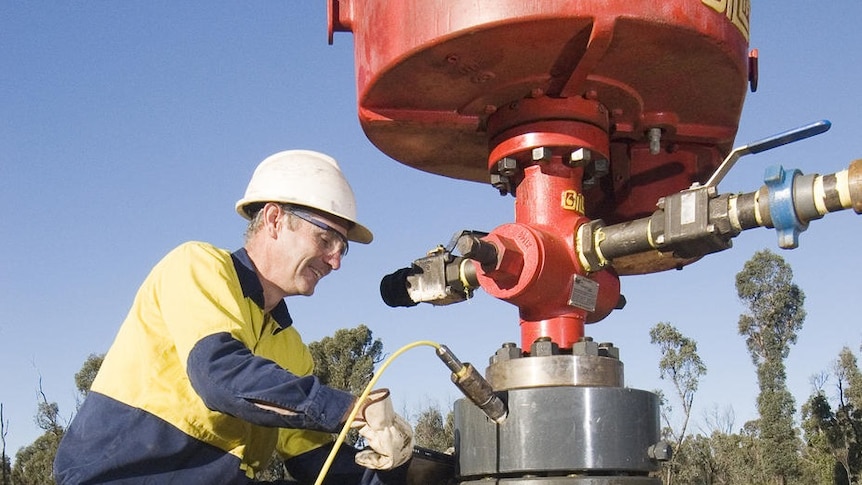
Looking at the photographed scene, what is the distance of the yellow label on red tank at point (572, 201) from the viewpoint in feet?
8.46

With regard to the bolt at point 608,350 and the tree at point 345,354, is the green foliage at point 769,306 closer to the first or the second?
the tree at point 345,354

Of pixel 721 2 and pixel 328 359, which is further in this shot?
pixel 328 359

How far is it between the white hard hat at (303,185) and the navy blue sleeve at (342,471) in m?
0.73

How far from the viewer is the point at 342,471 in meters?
2.77

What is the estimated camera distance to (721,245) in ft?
7.49

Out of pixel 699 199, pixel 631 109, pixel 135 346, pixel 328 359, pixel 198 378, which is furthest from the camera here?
pixel 328 359

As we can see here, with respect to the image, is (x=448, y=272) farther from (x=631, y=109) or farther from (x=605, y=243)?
(x=631, y=109)

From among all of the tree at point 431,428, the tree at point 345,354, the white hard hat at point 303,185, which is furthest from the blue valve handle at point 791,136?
the tree at point 345,354

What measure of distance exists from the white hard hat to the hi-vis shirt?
231 mm

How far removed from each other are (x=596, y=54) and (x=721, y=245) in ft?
1.92

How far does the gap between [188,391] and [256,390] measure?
0.38m

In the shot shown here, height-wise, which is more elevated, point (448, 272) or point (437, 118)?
point (437, 118)

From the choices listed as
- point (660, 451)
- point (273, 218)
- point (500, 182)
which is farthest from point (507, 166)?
point (660, 451)

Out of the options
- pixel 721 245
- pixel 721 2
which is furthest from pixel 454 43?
pixel 721 245
